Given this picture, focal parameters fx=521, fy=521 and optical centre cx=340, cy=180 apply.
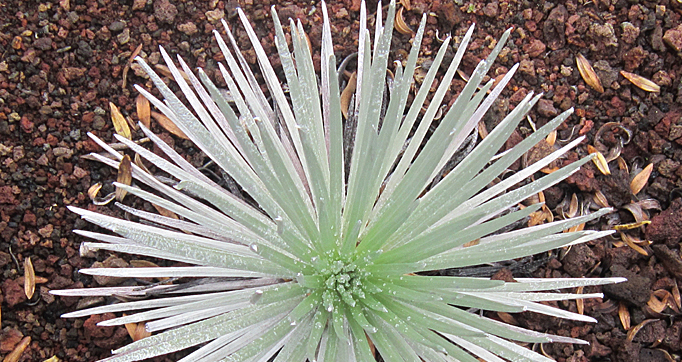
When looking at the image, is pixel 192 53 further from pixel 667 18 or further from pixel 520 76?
pixel 667 18

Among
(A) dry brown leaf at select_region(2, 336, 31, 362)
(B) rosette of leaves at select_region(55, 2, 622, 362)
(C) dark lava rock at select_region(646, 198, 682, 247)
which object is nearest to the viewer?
(B) rosette of leaves at select_region(55, 2, 622, 362)

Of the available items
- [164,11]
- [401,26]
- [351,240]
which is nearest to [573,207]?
[401,26]

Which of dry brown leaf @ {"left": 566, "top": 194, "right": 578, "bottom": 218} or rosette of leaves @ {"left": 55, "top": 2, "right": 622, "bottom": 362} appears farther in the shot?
dry brown leaf @ {"left": 566, "top": 194, "right": 578, "bottom": 218}

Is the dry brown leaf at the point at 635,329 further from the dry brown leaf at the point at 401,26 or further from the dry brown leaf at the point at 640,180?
the dry brown leaf at the point at 401,26

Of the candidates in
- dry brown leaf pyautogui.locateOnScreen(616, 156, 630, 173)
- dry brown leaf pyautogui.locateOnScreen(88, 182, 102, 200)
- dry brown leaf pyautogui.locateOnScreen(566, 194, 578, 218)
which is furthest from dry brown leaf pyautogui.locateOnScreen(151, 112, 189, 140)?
dry brown leaf pyautogui.locateOnScreen(616, 156, 630, 173)

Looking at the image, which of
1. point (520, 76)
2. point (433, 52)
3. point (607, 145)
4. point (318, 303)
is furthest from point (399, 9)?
point (318, 303)

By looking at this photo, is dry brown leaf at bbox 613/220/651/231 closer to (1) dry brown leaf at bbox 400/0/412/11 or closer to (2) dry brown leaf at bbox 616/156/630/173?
(2) dry brown leaf at bbox 616/156/630/173

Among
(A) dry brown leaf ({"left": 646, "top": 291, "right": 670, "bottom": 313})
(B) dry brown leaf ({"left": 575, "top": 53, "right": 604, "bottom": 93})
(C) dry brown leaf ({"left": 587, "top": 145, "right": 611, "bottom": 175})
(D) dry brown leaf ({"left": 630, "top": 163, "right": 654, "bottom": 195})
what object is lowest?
(A) dry brown leaf ({"left": 646, "top": 291, "right": 670, "bottom": 313})
